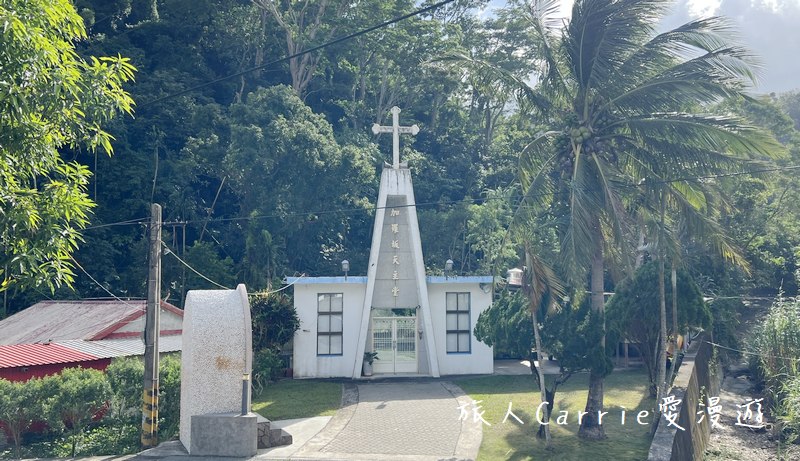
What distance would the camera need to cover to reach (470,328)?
22891 millimetres

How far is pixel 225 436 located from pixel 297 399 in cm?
561

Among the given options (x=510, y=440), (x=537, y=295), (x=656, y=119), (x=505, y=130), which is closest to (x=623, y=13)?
(x=656, y=119)

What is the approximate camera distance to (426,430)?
15.5 metres

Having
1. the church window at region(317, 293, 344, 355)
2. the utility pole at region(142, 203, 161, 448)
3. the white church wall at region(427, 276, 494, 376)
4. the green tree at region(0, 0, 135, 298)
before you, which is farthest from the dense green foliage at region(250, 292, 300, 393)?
the green tree at region(0, 0, 135, 298)

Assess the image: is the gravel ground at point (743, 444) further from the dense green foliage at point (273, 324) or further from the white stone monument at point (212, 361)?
the dense green foliage at point (273, 324)

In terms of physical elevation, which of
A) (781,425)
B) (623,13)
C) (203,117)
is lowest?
(781,425)

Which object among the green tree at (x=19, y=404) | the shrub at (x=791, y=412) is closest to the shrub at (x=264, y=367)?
the green tree at (x=19, y=404)

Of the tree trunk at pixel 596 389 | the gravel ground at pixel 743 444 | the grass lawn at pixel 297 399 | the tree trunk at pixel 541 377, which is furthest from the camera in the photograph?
the grass lawn at pixel 297 399

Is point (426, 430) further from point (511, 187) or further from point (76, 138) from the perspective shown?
point (511, 187)

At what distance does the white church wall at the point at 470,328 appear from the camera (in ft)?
74.5

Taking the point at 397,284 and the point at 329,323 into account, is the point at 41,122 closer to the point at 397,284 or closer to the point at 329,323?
the point at 329,323

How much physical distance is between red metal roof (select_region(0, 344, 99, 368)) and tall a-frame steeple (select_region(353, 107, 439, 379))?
8.41m

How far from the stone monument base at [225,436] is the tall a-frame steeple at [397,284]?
867 cm

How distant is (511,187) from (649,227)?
20.3m
